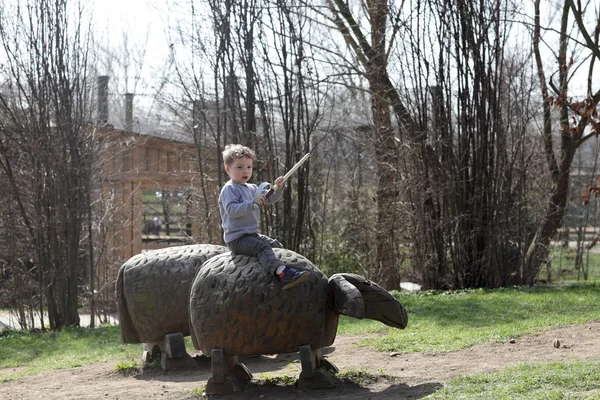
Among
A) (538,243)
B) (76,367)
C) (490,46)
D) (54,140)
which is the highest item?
(490,46)

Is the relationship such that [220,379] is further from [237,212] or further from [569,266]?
[569,266]

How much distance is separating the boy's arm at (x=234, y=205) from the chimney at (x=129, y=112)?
13.9 meters

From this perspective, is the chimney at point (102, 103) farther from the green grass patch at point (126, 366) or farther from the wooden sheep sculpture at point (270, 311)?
the wooden sheep sculpture at point (270, 311)

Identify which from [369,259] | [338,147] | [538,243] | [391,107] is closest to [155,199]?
[338,147]

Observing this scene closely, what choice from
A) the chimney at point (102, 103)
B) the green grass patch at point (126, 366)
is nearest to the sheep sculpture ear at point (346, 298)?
the green grass patch at point (126, 366)

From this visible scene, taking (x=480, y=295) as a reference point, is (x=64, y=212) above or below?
above

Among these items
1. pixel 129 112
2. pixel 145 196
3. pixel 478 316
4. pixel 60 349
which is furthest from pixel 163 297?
pixel 129 112

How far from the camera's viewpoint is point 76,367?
8.34 m

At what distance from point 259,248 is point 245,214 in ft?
0.99

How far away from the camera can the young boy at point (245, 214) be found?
18.8 ft

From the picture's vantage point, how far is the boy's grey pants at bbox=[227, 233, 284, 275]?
572 centimetres

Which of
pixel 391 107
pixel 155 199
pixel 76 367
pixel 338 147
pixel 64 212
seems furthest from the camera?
pixel 155 199

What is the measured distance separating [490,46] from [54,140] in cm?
684

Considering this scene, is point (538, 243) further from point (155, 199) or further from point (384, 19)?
point (155, 199)
